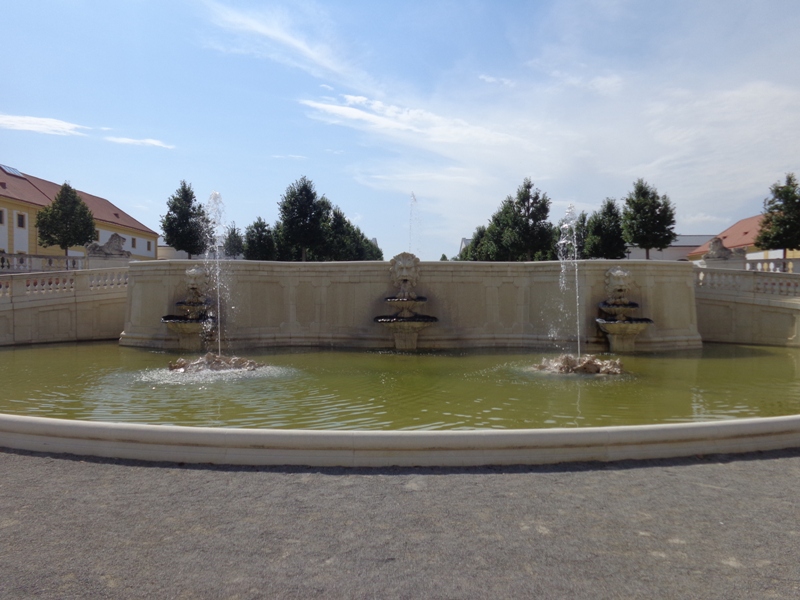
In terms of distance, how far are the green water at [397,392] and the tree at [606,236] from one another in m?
29.0

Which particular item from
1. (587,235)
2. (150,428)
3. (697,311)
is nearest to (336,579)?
(150,428)

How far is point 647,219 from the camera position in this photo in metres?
36.1

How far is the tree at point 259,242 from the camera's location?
44531mm

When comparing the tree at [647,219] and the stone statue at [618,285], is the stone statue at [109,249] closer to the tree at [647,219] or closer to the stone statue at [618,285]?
the stone statue at [618,285]

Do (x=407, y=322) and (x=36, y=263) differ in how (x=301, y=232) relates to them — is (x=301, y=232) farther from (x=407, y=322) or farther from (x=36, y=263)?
(x=407, y=322)

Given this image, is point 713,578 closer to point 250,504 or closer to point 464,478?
point 464,478

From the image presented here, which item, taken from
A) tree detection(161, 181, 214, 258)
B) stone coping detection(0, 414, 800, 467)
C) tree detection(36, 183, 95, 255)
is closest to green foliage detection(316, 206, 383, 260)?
tree detection(161, 181, 214, 258)

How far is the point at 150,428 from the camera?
565cm

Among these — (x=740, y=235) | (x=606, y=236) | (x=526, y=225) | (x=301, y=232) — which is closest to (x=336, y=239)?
(x=301, y=232)

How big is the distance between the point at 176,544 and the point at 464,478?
2.42 meters

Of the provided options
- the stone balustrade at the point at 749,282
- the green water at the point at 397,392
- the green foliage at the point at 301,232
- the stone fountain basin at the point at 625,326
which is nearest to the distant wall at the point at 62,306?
the green water at the point at 397,392

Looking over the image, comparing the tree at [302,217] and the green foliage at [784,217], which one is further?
the tree at [302,217]

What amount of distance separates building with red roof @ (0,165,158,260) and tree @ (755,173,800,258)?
39.2 metres

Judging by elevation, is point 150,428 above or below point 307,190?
below
